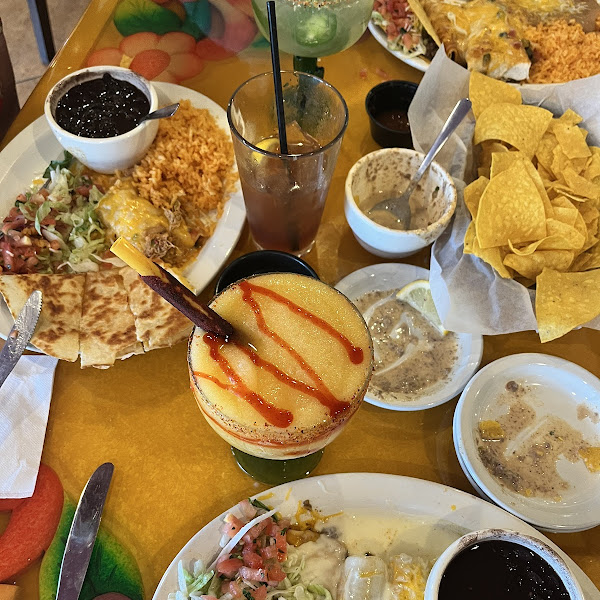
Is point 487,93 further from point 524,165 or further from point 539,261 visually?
point 539,261

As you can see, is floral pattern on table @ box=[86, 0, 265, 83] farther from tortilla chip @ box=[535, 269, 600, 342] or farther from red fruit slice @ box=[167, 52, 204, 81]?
tortilla chip @ box=[535, 269, 600, 342]

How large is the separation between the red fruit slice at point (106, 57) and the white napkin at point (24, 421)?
1094 millimetres

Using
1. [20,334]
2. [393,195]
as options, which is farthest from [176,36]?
[20,334]

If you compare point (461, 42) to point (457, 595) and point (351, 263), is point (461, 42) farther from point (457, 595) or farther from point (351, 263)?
point (457, 595)

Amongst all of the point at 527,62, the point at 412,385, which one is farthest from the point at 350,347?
the point at 527,62

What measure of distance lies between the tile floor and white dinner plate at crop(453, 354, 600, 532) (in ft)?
10.9

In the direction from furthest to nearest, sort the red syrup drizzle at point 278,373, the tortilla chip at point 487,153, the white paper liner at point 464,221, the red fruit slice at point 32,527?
the tortilla chip at point 487,153
the white paper liner at point 464,221
the red fruit slice at point 32,527
the red syrup drizzle at point 278,373

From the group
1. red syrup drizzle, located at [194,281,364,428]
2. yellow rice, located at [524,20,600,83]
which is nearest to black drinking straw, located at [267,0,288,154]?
red syrup drizzle, located at [194,281,364,428]

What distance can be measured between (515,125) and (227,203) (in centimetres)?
83

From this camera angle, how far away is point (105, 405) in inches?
52.5

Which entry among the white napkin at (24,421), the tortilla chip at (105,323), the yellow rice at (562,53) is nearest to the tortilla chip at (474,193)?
the yellow rice at (562,53)

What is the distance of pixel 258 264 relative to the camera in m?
1.35

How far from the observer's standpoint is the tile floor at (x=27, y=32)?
3.58m

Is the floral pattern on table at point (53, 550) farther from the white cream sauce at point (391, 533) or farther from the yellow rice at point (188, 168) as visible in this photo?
the yellow rice at point (188, 168)
